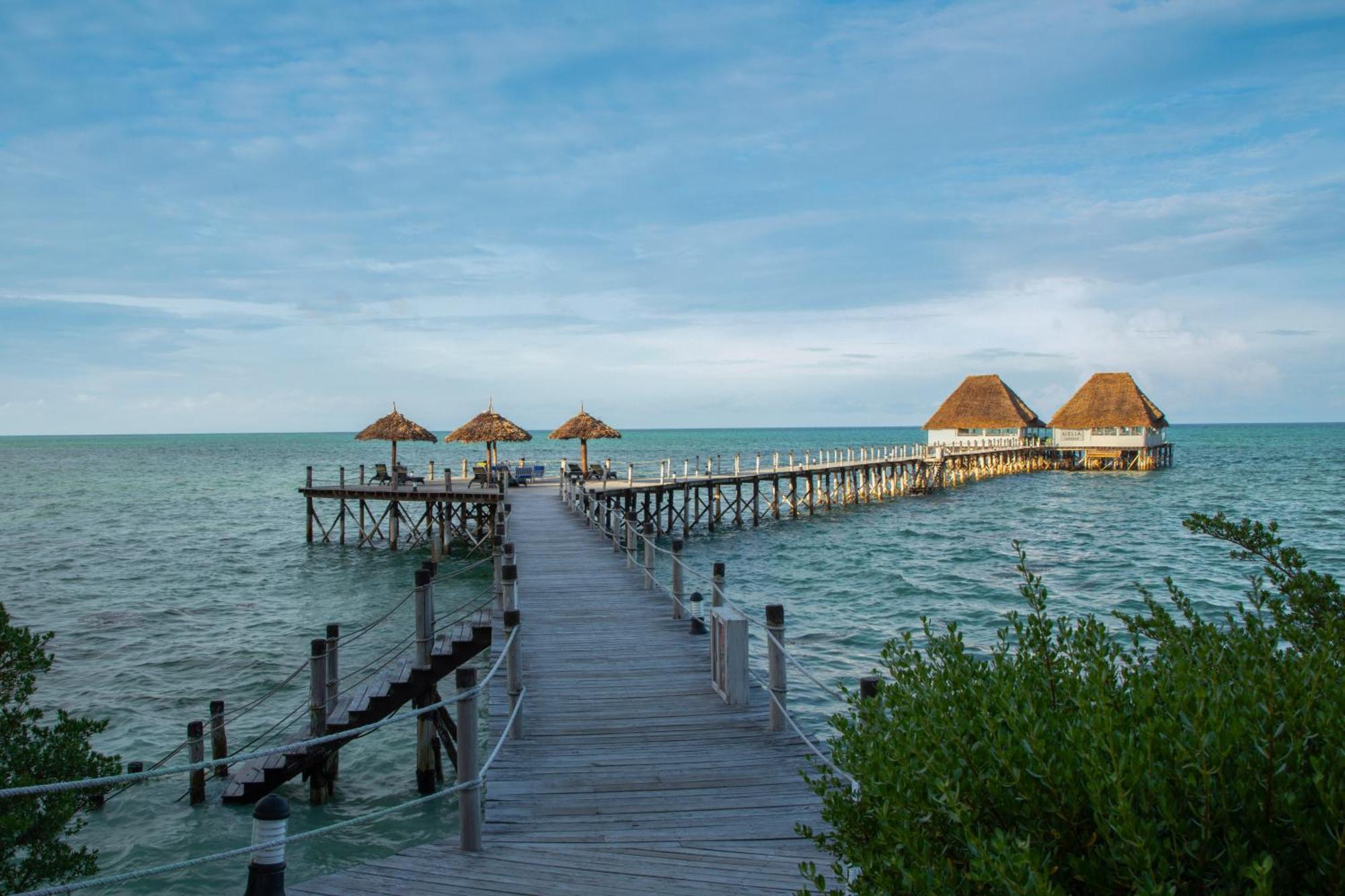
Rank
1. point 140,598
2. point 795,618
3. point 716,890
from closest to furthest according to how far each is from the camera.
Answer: point 716,890 → point 795,618 → point 140,598

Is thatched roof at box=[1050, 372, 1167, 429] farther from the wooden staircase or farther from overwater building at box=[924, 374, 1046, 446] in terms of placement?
the wooden staircase

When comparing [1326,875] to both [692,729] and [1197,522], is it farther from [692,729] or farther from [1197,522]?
[692,729]

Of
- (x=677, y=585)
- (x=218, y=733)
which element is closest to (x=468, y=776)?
(x=677, y=585)

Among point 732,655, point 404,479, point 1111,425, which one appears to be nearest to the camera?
point 732,655

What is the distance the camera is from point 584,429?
3547 centimetres

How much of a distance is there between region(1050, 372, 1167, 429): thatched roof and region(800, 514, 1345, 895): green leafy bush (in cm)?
7174

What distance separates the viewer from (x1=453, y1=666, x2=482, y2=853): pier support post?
5058 mm

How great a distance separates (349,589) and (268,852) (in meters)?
22.7

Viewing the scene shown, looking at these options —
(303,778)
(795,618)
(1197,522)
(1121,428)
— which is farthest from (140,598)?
(1121,428)

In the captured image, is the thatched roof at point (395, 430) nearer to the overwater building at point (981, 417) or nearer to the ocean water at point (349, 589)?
the ocean water at point (349, 589)

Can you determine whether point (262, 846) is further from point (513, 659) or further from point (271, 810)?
point (513, 659)

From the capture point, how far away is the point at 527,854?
504 centimetres

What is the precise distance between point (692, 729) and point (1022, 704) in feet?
15.0

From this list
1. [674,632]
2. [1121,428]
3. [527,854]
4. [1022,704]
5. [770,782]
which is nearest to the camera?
[1022,704]
